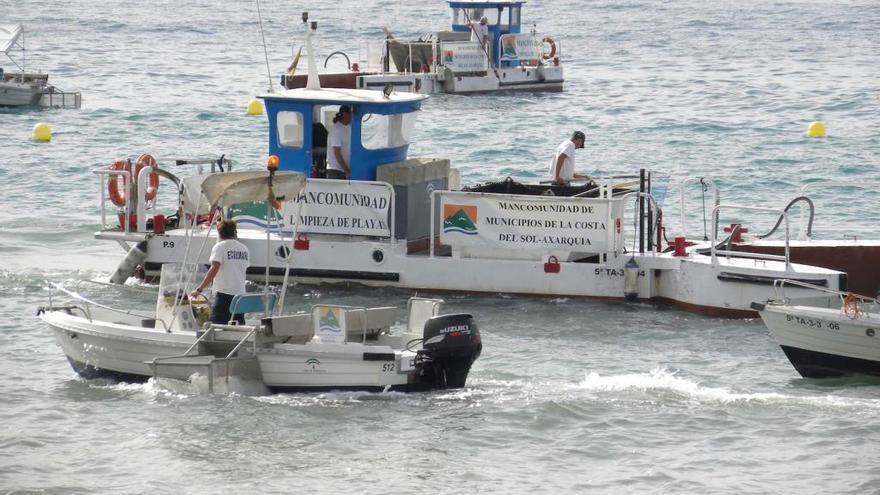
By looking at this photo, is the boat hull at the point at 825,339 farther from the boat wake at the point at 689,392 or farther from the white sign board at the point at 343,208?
the white sign board at the point at 343,208

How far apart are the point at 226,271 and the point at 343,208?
15.8 ft

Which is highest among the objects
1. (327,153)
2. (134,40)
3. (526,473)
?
(134,40)

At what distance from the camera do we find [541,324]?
64.7 feet

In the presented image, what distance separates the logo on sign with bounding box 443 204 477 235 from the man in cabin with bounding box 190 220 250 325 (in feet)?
15.4

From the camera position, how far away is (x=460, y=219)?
20.6 meters

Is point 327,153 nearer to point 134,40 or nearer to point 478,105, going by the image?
point 478,105

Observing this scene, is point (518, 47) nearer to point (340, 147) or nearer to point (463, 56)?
point (463, 56)

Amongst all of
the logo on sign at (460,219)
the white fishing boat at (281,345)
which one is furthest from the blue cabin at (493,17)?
A: the white fishing boat at (281,345)

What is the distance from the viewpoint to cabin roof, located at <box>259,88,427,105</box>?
21.1 m

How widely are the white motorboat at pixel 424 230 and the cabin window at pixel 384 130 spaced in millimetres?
19

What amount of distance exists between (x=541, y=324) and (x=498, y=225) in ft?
5.28

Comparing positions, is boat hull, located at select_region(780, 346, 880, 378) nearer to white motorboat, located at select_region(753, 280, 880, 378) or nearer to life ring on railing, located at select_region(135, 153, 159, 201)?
white motorboat, located at select_region(753, 280, 880, 378)

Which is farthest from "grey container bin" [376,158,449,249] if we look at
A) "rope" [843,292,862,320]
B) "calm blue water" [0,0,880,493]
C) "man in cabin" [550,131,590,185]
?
"rope" [843,292,862,320]

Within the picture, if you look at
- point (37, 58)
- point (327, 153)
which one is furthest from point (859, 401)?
point (37, 58)
